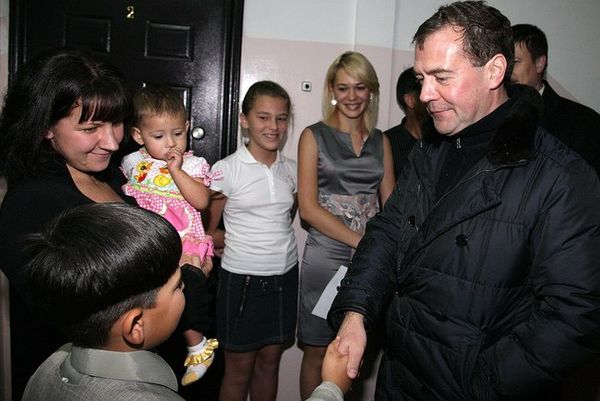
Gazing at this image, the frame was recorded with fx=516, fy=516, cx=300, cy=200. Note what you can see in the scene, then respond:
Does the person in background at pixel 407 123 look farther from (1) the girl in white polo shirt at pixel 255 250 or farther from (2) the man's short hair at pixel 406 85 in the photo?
(1) the girl in white polo shirt at pixel 255 250

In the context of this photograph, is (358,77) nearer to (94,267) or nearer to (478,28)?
(478,28)

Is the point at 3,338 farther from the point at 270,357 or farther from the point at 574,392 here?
the point at 574,392

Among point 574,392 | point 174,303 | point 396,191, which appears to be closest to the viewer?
point 174,303

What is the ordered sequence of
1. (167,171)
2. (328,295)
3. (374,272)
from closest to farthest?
(374,272) → (167,171) → (328,295)

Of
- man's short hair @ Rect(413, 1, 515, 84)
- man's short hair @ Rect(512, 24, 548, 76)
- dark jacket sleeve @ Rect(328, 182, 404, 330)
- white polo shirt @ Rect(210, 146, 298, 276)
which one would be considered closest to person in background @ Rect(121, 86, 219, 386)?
white polo shirt @ Rect(210, 146, 298, 276)

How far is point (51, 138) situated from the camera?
63.1 inches

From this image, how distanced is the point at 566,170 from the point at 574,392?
246cm

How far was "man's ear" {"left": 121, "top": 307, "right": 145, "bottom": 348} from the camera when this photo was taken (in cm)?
117

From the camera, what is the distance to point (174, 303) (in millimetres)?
1286

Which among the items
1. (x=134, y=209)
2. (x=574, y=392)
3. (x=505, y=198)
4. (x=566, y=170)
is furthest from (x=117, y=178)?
(x=574, y=392)

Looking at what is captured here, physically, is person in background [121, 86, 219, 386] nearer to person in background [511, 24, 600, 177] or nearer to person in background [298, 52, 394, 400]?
person in background [298, 52, 394, 400]

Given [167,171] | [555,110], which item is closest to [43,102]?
[167,171]

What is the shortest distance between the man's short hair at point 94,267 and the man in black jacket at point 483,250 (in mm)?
690

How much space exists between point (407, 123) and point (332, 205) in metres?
0.81
